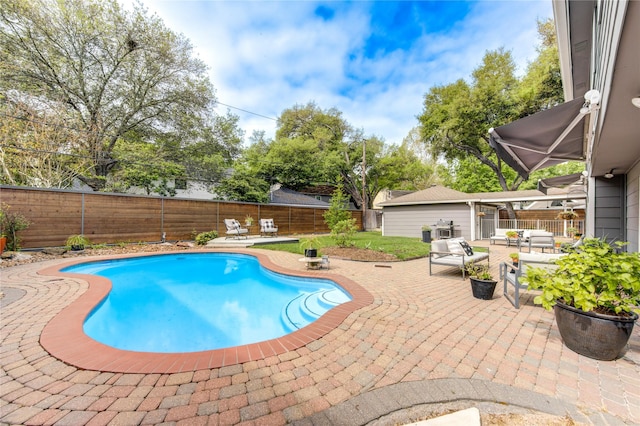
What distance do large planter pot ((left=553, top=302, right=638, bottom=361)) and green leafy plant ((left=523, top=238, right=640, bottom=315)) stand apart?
8 cm

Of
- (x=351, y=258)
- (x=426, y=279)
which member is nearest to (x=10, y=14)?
(x=351, y=258)

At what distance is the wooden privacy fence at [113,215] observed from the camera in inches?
339

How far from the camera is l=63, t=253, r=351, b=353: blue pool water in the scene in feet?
11.9

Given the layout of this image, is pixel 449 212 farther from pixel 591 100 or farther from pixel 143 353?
pixel 143 353

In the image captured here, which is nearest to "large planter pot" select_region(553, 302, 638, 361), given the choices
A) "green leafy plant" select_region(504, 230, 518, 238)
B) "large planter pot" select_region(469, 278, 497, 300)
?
"large planter pot" select_region(469, 278, 497, 300)

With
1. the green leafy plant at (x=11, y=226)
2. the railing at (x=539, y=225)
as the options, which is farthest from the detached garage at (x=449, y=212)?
the green leafy plant at (x=11, y=226)

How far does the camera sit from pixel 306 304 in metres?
4.65

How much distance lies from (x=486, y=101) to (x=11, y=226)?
25.9 meters

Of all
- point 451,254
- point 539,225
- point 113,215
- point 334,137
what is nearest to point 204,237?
point 113,215

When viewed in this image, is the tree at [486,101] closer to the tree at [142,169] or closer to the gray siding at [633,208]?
the gray siding at [633,208]

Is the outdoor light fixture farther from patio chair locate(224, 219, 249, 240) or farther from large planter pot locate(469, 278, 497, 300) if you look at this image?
patio chair locate(224, 219, 249, 240)

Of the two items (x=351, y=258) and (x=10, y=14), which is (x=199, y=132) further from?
(x=351, y=258)

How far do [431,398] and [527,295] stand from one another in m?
4.01

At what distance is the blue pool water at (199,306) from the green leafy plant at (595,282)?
9.79 ft
